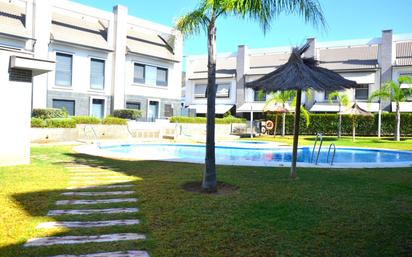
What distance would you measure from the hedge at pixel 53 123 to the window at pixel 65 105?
9.70 m

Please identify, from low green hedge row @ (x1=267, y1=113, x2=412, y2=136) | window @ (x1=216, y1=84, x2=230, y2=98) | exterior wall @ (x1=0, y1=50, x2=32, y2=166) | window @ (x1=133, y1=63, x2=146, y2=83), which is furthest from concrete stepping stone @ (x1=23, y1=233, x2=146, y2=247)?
window @ (x1=216, y1=84, x2=230, y2=98)

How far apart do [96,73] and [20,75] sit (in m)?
23.8

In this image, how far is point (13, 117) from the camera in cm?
1259

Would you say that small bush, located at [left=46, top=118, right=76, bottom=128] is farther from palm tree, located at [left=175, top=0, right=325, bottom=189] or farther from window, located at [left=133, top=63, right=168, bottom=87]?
window, located at [left=133, top=63, right=168, bottom=87]

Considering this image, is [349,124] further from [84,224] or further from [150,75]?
[84,224]

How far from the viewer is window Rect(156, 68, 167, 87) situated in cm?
4106

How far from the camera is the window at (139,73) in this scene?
38.9 metres

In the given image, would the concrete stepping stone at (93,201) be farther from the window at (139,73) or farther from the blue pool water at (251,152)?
the window at (139,73)

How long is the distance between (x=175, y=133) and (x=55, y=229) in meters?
25.0

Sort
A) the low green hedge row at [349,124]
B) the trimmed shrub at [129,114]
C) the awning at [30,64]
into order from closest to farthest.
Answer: the awning at [30,64] → the trimmed shrub at [129,114] → the low green hedge row at [349,124]

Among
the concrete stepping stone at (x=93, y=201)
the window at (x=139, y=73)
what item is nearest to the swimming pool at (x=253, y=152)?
the concrete stepping stone at (x=93, y=201)

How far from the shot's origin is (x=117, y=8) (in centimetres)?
3678

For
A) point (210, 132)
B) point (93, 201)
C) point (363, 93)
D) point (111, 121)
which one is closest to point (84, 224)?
point (93, 201)

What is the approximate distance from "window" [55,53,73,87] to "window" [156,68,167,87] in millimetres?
9663
